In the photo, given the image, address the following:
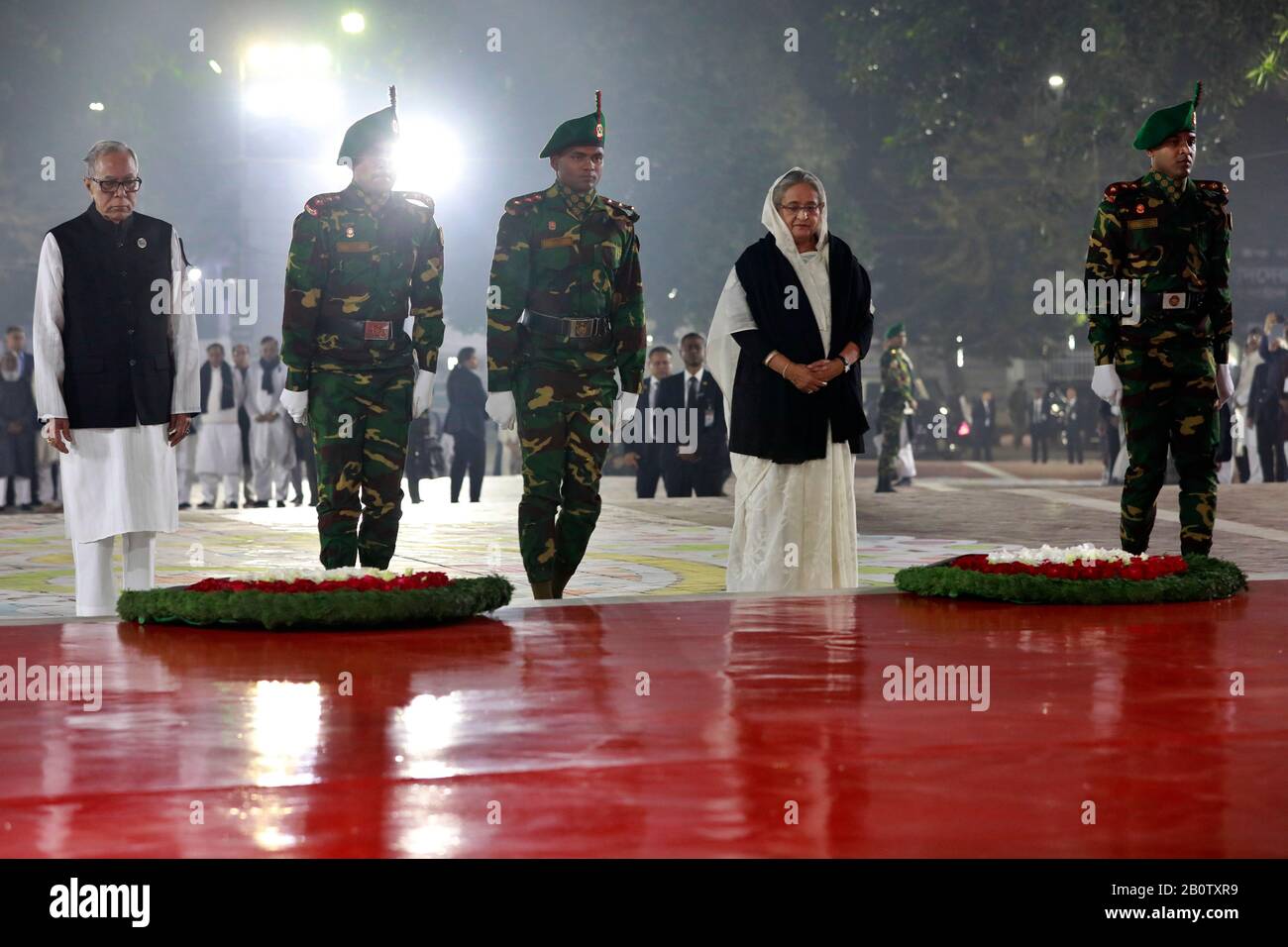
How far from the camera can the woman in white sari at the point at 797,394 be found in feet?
23.4

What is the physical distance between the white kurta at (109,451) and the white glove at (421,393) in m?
0.86

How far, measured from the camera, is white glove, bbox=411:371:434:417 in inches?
267

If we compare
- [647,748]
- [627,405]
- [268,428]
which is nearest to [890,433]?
[268,428]

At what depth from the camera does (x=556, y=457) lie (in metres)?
6.99

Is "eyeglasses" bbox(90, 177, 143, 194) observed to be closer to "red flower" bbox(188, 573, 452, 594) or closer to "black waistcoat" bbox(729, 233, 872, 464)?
"red flower" bbox(188, 573, 452, 594)

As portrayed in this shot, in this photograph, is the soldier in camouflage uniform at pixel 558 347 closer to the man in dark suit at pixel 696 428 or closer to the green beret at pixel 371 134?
the green beret at pixel 371 134

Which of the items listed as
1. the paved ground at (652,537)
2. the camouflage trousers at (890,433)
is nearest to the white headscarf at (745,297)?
the paved ground at (652,537)

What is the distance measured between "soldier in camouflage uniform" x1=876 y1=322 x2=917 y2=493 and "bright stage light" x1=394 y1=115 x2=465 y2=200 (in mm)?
10266

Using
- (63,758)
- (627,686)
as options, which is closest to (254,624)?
(627,686)

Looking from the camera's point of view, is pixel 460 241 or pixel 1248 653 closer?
pixel 1248 653

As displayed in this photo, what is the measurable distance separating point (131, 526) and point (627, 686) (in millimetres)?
3162

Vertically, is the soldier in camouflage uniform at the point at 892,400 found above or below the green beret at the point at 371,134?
below

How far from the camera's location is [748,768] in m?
3.23

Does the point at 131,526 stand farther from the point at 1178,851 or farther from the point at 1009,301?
the point at 1009,301
